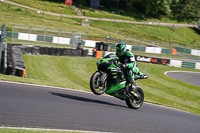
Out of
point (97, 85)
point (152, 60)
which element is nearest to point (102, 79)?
point (97, 85)

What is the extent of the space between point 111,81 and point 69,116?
264 centimetres

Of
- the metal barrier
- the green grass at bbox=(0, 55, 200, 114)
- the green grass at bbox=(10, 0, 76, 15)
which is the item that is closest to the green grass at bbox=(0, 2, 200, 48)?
the green grass at bbox=(10, 0, 76, 15)

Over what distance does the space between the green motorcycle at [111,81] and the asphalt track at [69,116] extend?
22.8 inches

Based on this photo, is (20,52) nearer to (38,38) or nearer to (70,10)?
(38,38)

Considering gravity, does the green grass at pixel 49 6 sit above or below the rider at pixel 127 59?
above

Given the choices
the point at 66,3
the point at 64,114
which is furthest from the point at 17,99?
the point at 66,3

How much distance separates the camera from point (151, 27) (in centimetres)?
7562

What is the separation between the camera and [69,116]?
736cm

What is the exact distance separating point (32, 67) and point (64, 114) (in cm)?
1542

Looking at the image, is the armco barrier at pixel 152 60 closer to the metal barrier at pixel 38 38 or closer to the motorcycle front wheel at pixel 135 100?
the metal barrier at pixel 38 38

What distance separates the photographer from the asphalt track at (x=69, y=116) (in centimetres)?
666

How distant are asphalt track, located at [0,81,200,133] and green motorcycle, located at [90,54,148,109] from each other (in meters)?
0.58

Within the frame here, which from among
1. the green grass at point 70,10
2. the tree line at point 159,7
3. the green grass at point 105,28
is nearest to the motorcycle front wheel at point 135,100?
the green grass at point 105,28

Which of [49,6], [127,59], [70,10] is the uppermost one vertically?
[49,6]
